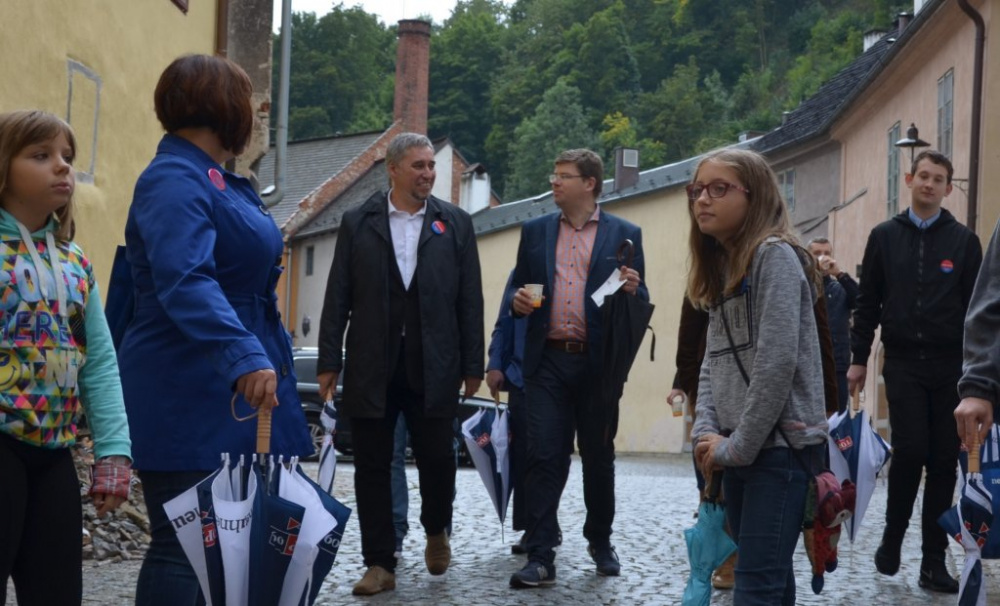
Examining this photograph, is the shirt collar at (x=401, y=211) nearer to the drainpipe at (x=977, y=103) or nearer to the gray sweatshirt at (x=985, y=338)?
the gray sweatshirt at (x=985, y=338)

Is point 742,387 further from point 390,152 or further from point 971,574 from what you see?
point 390,152

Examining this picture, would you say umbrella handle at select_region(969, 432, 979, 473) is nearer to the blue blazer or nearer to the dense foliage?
the blue blazer

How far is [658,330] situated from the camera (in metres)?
43.6

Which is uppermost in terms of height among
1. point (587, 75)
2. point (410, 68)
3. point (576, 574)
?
point (587, 75)

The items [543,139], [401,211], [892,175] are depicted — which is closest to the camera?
[401,211]

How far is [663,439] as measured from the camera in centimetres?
4188

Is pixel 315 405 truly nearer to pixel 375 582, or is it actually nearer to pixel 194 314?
pixel 375 582

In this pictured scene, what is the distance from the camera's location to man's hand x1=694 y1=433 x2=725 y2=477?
4.71 metres

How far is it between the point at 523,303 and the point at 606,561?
4.59 ft

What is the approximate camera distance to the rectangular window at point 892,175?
3016 centimetres

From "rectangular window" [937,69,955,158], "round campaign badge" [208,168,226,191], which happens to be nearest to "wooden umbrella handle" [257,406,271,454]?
"round campaign badge" [208,168,226,191]

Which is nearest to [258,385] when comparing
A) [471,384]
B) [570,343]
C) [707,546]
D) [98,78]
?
[707,546]

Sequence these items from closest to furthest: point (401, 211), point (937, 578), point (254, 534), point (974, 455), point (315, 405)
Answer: point (254, 534) → point (974, 455) → point (937, 578) → point (401, 211) → point (315, 405)

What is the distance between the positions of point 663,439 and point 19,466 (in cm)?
3846
